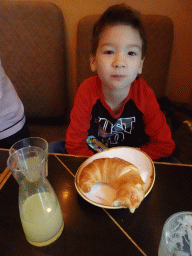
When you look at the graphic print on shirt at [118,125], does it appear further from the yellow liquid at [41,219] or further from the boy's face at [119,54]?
the yellow liquid at [41,219]

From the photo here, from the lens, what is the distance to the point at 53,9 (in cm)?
132

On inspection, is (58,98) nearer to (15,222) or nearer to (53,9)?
(53,9)

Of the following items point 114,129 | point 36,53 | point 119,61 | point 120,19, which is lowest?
point 114,129

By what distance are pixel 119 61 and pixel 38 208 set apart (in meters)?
0.63

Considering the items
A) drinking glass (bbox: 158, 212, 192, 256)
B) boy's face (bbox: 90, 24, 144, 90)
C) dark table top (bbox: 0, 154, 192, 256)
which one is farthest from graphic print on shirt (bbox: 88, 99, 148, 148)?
drinking glass (bbox: 158, 212, 192, 256)

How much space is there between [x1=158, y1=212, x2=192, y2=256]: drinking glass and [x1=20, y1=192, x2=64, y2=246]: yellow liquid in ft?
0.85

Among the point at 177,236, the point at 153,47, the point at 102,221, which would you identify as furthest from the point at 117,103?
the point at 177,236

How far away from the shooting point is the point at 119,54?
877 millimetres

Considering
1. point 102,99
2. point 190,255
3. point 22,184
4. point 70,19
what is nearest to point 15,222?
point 22,184

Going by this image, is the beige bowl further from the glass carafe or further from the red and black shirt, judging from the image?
the red and black shirt

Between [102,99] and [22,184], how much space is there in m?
0.66

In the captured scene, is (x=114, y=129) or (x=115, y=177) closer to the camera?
(x=115, y=177)

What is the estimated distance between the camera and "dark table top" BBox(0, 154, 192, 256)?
1.72 feet

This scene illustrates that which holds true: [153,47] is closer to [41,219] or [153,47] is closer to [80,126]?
[80,126]
